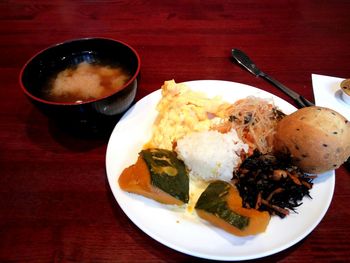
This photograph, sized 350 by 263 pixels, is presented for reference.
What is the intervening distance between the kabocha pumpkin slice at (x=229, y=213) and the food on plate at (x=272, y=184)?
9 cm

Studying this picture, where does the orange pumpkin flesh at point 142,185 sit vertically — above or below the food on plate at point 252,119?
below

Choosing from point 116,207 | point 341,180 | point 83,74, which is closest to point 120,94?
point 83,74

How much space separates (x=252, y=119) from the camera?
1.66 m

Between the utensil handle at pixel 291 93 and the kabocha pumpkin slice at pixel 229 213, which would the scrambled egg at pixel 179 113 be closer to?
the kabocha pumpkin slice at pixel 229 213

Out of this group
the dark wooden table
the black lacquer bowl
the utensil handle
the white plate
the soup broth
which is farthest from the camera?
the utensil handle

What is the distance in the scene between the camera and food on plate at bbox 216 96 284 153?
1606 mm

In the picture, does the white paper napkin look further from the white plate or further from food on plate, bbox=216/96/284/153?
the white plate

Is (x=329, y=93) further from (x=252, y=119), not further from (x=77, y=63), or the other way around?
(x=77, y=63)

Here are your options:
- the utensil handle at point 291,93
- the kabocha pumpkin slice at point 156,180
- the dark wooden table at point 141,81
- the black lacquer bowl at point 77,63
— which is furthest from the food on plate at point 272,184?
the black lacquer bowl at point 77,63

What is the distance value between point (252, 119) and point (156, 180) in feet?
2.36

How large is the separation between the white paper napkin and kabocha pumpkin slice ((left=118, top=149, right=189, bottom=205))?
1.13 metres

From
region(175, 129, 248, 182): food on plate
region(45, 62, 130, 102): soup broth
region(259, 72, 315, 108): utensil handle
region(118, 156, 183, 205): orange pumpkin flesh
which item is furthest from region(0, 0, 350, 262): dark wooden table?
region(175, 129, 248, 182): food on plate

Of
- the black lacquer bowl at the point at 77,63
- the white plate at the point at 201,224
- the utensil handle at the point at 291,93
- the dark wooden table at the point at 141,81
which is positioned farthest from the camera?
the utensil handle at the point at 291,93

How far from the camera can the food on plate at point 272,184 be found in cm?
128
